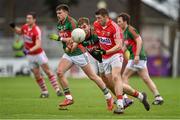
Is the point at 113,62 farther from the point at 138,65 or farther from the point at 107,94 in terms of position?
the point at 138,65

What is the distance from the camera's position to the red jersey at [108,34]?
17859 millimetres

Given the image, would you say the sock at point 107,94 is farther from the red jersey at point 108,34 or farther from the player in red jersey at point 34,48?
the player in red jersey at point 34,48

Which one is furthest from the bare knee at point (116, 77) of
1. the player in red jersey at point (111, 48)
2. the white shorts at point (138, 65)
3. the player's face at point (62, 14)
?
the white shorts at point (138, 65)

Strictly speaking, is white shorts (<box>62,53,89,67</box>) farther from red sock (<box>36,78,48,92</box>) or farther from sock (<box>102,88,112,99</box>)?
red sock (<box>36,78,48,92</box>)

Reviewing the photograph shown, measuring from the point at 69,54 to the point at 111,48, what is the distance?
5.20 ft

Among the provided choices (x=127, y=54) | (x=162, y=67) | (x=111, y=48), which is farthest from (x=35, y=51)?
(x=162, y=67)

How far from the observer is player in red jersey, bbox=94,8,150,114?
58.0 ft

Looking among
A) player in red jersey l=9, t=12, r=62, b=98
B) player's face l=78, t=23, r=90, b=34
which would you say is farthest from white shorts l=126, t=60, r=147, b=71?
player in red jersey l=9, t=12, r=62, b=98

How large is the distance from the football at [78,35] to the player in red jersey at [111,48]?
20.5 inches

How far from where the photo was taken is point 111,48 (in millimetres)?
17984

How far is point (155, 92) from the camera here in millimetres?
21297

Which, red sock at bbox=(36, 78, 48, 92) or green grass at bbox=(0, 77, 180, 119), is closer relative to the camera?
green grass at bbox=(0, 77, 180, 119)

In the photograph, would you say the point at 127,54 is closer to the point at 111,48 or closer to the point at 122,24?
the point at 122,24

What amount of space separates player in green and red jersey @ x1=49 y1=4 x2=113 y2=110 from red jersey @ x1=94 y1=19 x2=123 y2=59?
76cm
